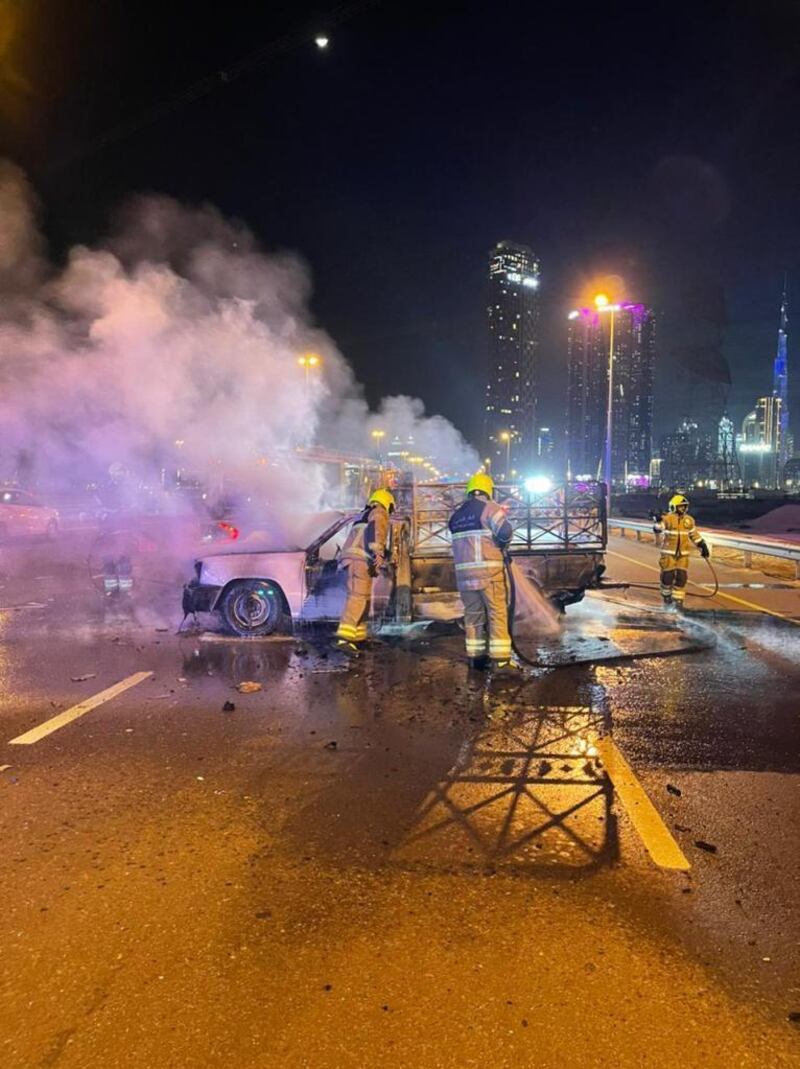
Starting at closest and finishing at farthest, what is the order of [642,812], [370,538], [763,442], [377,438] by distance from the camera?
[642,812] < [370,538] < [377,438] < [763,442]

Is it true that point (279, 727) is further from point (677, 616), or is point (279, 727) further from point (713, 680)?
point (677, 616)

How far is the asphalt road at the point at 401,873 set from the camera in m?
2.24

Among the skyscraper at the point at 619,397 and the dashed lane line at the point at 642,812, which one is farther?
the skyscraper at the point at 619,397

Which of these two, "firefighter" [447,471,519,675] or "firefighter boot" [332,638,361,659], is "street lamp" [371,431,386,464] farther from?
"firefighter" [447,471,519,675]

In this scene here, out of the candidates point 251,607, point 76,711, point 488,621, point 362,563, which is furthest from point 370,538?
point 76,711

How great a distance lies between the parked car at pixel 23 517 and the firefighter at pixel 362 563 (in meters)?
17.0

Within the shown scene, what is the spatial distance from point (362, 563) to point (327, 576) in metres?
0.75

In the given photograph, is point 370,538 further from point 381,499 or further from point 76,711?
point 76,711

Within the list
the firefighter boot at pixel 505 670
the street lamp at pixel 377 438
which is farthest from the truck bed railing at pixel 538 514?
the street lamp at pixel 377 438

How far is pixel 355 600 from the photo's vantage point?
7.46 meters

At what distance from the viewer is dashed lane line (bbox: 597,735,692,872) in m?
3.30

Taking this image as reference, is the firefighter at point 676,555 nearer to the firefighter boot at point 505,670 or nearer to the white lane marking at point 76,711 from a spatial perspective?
the firefighter boot at point 505,670

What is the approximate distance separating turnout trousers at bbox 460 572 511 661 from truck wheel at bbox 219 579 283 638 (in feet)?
7.95

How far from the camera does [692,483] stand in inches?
4464
